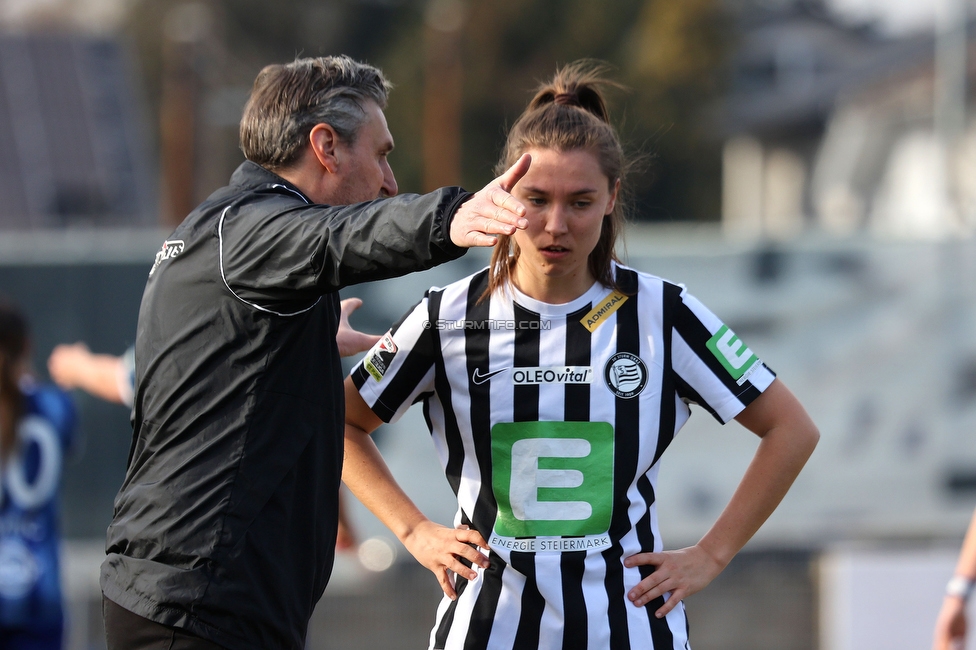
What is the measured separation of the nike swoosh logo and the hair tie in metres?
0.79

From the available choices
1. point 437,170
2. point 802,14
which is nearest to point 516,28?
point 802,14

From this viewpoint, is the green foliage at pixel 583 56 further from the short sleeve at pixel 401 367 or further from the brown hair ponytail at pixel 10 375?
the short sleeve at pixel 401 367

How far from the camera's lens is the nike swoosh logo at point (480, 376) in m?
3.00

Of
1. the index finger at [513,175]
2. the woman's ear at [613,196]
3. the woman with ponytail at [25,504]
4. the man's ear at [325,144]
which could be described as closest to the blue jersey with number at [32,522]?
the woman with ponytail at [25,504]

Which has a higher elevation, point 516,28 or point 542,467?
point 516,28

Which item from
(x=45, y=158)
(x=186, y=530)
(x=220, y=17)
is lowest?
(x=186, y=530)

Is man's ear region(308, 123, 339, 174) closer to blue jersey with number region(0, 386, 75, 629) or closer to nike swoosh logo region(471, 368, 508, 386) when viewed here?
nike swoosh logo region(471, 368, 508, 386)

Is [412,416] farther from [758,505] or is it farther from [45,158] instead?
[45,158]

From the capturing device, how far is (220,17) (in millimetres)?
51438

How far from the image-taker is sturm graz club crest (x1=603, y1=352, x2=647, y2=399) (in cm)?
296

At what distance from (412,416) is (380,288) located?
0.92 m

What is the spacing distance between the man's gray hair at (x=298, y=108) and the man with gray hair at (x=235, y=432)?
0.16ft

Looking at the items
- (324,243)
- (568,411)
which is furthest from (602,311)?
(324,243)

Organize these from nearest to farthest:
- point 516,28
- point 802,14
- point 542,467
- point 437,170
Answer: point 542,467 < point 437,170 < point 516,28 < point 802,14
